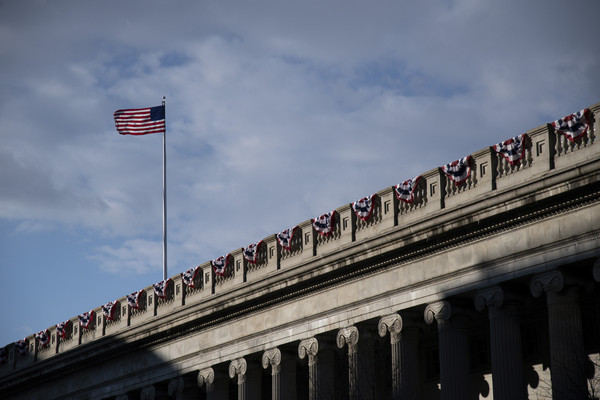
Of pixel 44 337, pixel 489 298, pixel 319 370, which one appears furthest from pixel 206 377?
pixel 489 298

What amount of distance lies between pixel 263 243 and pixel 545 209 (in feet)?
64.2

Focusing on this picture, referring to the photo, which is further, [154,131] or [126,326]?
[154,131]

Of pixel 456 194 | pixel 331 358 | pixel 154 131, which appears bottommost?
pixel 331 358

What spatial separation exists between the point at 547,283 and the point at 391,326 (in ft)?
29.8

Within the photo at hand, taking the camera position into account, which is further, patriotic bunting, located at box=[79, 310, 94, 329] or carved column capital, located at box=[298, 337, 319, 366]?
patriotic bunting, located at box=[79, 310, 94, 329]

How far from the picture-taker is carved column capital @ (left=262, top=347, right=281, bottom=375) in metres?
63.6

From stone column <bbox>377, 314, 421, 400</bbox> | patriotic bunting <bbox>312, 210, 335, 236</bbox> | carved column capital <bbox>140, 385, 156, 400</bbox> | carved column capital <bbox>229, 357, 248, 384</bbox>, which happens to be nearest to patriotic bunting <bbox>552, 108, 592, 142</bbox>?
stone column <bbox>377, 314, 421, 400</bbox>

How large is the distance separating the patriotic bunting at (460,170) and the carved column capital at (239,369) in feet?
57.1

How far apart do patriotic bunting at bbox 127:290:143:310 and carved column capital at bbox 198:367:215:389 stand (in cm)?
812

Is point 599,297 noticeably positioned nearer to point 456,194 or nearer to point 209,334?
point 456,194

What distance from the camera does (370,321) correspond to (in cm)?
5838

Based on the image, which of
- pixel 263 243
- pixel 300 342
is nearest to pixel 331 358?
pixel 300 342

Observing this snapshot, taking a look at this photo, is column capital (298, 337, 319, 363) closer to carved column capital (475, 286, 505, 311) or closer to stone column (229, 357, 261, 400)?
stone column (229, 357, 261, 400)

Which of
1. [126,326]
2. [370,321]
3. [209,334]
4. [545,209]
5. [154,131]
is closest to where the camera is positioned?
[545,209]
